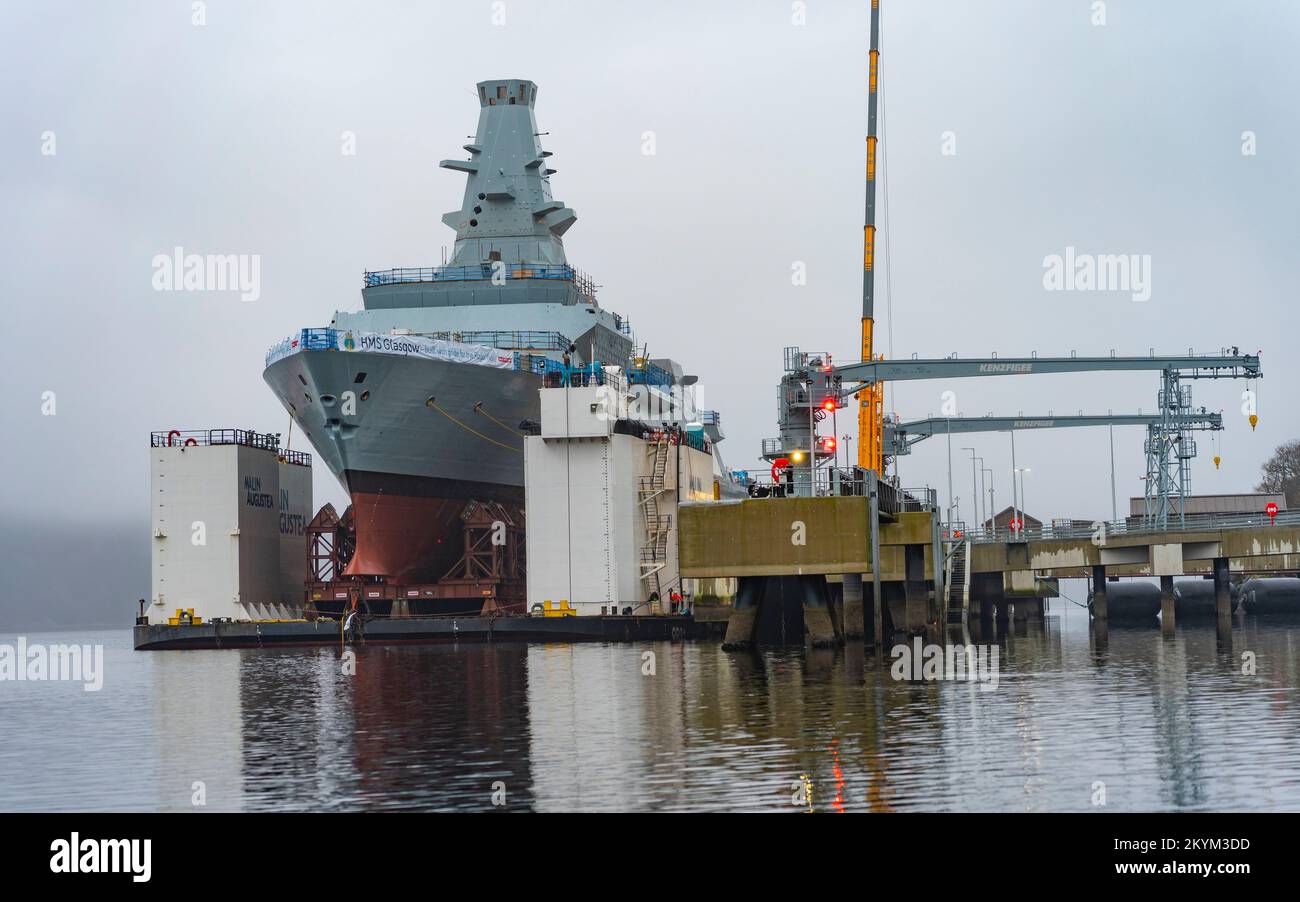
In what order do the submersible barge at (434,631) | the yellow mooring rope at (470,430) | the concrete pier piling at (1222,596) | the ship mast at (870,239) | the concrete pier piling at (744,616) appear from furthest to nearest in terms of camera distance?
the ship mast at (870,239) → the yellow mooring rope at (470,430) → the submersible barge at (434,631) → the concrete pier piling at (1222,596) → the concrete pier piling at (744,616)

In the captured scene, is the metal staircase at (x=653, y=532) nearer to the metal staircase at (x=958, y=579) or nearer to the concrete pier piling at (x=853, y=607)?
the metal staircase at (x=958, y=579)

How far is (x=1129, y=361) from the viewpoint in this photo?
3049 inches

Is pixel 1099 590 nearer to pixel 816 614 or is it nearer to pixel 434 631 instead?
pixel 816 614

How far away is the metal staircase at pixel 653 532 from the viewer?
73.8 metres

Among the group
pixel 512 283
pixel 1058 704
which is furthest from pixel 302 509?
pixel 1058 704

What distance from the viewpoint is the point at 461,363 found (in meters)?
74.0

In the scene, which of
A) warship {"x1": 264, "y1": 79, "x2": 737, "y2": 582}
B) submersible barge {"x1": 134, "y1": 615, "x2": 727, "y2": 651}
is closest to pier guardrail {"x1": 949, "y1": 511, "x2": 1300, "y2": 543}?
submersible barge {"x1": 134, "y1": 615, "x2": 727, "y2": 651}

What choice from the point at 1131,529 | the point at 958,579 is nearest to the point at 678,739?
the point at 1131,529

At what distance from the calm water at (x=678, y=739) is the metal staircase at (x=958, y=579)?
2438 centimetres

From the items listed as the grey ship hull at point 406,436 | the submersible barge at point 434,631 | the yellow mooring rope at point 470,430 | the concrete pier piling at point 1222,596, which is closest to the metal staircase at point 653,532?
the submersible barge at point 434,631

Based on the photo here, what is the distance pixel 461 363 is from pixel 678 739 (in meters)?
45.8

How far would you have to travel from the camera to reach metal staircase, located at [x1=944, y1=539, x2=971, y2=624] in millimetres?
78125
